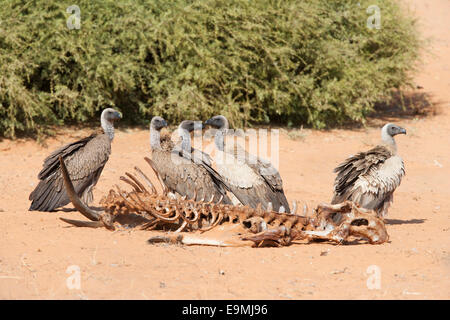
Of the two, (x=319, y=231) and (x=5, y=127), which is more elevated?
(x=5, y=127)

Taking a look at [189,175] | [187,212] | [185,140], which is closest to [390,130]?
[185,140]

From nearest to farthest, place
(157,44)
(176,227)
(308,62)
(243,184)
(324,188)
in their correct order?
(176,227) < (243,184) < (324,188) < (157,44) < (308,62)

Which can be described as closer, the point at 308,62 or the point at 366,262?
the point at 366,262

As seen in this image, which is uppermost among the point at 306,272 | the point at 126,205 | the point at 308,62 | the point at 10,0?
the point at 10,0

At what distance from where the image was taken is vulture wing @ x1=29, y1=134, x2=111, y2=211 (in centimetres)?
721

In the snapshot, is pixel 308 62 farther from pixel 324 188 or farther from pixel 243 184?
pixel 243 184

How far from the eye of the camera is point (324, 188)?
9367 millimetres

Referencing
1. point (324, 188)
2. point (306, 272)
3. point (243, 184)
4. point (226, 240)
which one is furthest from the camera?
point (324, 188)

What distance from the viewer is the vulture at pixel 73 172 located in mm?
7215

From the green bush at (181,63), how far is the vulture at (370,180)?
5296mm

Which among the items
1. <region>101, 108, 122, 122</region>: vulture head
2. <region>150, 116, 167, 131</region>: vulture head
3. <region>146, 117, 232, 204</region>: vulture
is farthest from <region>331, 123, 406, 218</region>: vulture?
<region>101, 108, 122, 122</region>: vulture head

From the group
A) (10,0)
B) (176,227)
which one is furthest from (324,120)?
(176,227)

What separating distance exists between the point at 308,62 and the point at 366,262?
29.4 feet

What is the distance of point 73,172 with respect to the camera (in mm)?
7441
